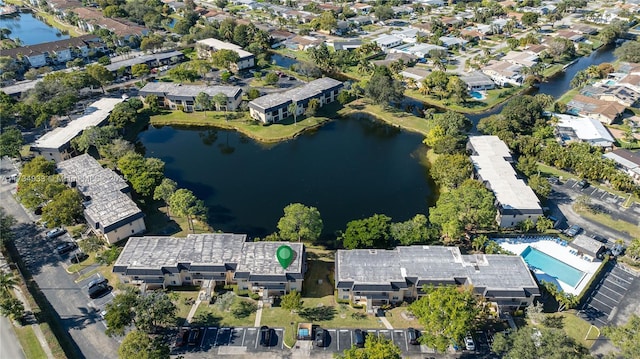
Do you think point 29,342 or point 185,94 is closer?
point 29,342

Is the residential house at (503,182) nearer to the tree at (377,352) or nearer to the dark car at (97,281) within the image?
the tree at (377,352)

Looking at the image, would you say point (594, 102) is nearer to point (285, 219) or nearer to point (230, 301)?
point (285, 219)

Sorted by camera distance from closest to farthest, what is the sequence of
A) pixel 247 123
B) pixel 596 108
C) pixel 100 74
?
pixel 596 108 → pixel 247 123 → pixel 100 74

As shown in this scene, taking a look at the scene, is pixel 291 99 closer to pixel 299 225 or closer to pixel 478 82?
pixel 299 225

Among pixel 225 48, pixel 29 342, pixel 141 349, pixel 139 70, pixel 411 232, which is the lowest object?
pixel 29 342

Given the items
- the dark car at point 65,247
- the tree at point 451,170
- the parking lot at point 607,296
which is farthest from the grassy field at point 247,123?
the parking lot at point 607,296

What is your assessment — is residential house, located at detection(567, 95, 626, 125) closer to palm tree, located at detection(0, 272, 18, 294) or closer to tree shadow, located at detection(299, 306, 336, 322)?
tree shadow, located at detection(299, 306, 336, 322)

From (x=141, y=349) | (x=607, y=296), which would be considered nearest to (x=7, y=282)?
(x=141, y=349)
